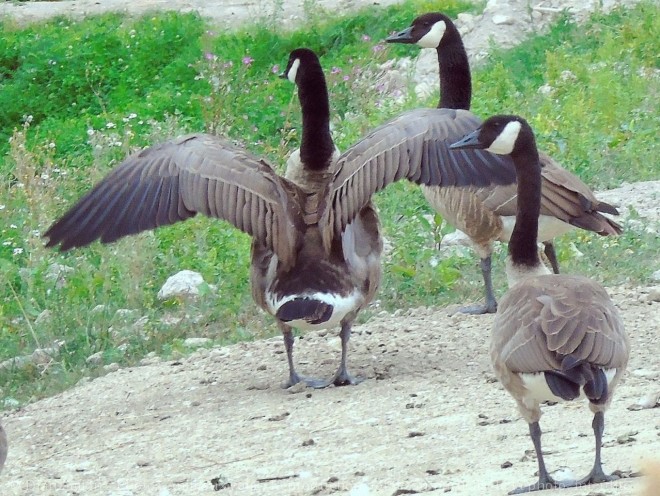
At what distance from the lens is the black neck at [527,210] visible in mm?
5734

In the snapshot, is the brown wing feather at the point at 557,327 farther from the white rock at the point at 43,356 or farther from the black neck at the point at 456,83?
the black neck at the point at 456,83

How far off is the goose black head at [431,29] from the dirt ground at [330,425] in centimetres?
254

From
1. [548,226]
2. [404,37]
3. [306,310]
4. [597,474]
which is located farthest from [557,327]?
[404,37]

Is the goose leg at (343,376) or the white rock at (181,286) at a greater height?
the goose leg at (343,376)

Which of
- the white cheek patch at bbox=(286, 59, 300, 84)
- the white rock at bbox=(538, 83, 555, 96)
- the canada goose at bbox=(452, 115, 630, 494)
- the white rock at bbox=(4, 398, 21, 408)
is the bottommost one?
the white rock at bbox=(4, 398, 21, 408)

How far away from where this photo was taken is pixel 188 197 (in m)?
6.92

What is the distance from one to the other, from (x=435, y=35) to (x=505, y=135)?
13.3 ft

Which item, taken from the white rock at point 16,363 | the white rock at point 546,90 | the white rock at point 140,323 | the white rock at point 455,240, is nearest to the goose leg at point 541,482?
the white rock at point 140,323

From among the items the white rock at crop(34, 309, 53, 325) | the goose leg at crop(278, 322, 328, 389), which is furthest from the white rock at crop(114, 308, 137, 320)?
the goose leg at crop(278, 322, 328, 389)

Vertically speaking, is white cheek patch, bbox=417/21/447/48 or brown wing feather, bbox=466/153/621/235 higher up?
white cheek patch, bbox=417/21/447/48

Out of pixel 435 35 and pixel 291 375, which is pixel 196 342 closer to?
pixel 291 375

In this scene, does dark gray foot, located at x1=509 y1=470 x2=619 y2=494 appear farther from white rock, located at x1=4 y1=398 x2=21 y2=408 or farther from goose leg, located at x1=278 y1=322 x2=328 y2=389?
white rock, located at x1=4 y1=398 x2=21 y2=408

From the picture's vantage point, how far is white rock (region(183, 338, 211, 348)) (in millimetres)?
8370

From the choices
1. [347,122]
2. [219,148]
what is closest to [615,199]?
[347,122]
